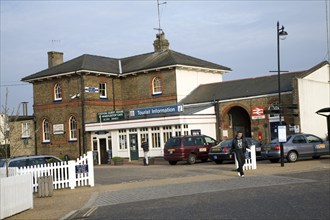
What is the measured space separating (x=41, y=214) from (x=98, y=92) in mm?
30687

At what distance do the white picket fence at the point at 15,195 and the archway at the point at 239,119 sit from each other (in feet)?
86.5

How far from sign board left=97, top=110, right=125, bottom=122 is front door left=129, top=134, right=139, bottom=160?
166cm

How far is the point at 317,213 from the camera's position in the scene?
10398 millimetres

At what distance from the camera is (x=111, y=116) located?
39.8 m

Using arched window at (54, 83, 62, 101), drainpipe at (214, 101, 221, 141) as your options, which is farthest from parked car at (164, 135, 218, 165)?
arched window at (54, 83, 62, 101)

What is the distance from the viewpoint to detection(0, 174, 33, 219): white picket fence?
12812 millimetres

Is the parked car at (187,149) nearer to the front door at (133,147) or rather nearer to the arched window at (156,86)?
the front door at (133,147)

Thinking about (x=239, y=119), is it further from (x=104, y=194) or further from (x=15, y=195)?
(x=15, y=195)

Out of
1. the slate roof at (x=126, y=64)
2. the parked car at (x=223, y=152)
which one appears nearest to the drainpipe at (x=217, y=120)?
the slate roof at (x=126, y=64)

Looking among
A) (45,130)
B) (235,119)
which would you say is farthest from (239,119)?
(45,130)

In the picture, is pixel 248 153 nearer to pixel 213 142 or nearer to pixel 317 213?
pixel 213 142

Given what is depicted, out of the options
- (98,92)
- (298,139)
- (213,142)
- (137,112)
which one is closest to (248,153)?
(298,139)

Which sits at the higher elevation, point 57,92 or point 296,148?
→ point 57,92

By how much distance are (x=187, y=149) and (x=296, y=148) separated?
282 inches
